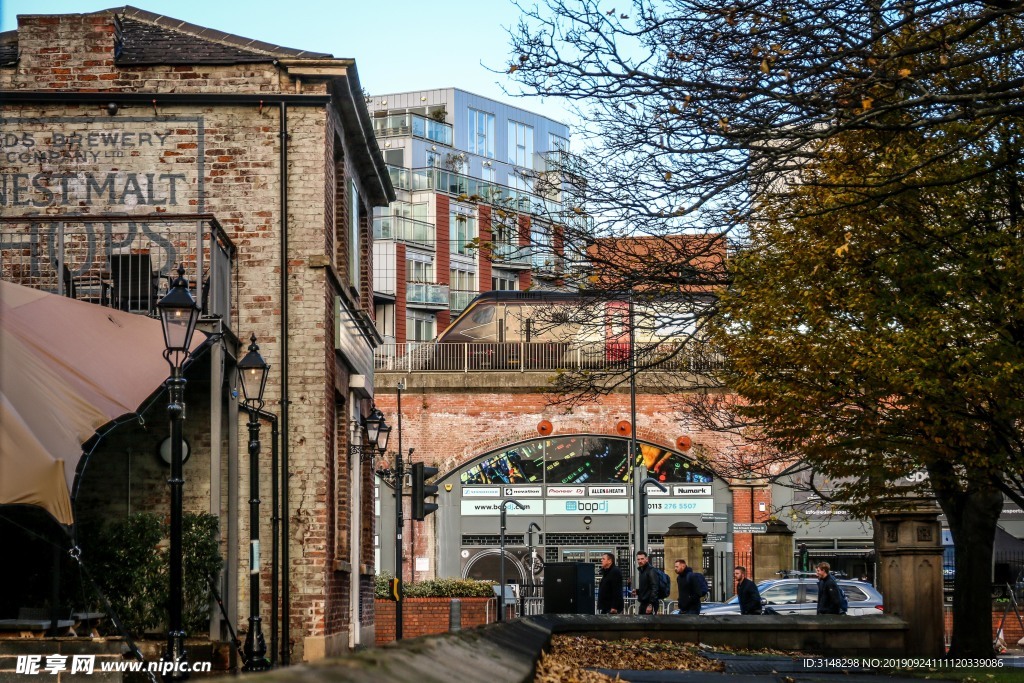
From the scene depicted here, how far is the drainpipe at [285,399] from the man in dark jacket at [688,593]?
284 inches

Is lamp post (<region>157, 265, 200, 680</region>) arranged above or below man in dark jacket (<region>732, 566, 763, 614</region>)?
above

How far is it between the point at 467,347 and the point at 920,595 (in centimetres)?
2968

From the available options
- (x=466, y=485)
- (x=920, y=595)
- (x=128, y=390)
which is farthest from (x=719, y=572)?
(x=128, y=390)

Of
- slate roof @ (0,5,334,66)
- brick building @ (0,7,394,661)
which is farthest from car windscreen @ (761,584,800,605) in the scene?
slate roof @ (0,5,334,66)

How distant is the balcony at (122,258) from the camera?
599 inches

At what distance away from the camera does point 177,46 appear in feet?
58.9

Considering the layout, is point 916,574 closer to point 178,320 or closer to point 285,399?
point 285,399

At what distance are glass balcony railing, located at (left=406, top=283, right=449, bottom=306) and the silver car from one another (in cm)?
4344

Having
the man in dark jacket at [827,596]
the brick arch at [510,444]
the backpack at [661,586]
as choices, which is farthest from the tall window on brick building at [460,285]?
the man in dark jacket at [827,596]

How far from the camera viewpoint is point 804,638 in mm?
16797

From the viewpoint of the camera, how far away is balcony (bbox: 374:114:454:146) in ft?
249

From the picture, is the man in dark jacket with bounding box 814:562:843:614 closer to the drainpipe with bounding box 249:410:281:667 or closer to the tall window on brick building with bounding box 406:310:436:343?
the drainpipe with bounding box 249:410:281:667

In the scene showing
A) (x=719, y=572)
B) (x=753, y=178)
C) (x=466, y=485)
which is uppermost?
(x=753, y=178)

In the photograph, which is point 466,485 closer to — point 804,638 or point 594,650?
point 804,638
